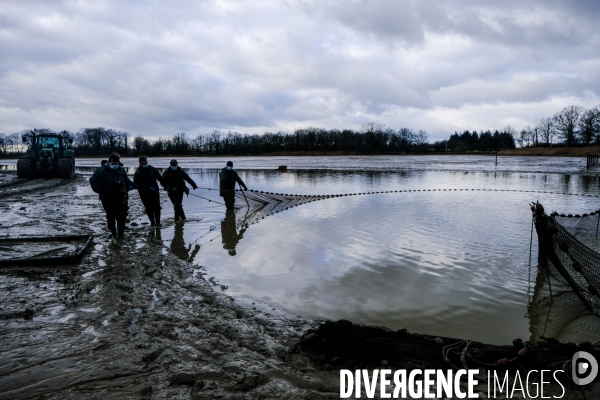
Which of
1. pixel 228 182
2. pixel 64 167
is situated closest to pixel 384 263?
pixel 228 182

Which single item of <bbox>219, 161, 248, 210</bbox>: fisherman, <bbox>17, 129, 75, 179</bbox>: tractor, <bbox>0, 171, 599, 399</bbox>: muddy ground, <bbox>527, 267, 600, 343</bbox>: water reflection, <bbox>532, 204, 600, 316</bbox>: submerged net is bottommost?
<bbox>527, 267, 600, 343</bbox>: water reflection

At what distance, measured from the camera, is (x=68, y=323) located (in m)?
4.43

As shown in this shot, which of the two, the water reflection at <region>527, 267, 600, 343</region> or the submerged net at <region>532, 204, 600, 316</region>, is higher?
the submerged net at <region>532, 204, 600, 316</region>

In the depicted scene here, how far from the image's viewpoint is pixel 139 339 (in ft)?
13.4

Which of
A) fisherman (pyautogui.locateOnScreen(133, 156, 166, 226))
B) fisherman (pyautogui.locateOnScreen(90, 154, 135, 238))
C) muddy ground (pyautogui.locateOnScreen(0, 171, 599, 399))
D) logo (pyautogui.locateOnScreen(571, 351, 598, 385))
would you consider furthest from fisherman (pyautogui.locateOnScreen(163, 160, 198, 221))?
logo (pyautogui.locateOnScreen(571, 351, 598, 385))

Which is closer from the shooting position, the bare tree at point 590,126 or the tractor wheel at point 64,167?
the tractor wheel at point 64,167

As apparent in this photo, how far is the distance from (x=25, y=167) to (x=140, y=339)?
83.9 feet

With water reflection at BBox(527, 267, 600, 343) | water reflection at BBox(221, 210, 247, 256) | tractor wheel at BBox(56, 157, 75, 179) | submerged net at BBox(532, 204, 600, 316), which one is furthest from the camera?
tractor wheel at BBox(56, 157, 75, 179)

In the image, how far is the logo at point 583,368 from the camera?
331 centimetres

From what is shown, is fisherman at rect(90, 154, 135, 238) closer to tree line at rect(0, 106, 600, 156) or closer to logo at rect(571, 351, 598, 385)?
logo at rect(571, 351, 598, 385)

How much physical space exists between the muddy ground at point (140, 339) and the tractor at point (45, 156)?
21.5 m

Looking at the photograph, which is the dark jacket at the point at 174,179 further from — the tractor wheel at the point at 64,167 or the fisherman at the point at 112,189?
the tractor wheel at the point at 64,167

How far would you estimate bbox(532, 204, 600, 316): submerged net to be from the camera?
196 inches

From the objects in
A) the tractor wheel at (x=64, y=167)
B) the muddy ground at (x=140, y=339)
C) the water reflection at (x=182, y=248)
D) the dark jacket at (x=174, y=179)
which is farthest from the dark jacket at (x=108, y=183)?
the tractor wheel at (x=64, y=167)
